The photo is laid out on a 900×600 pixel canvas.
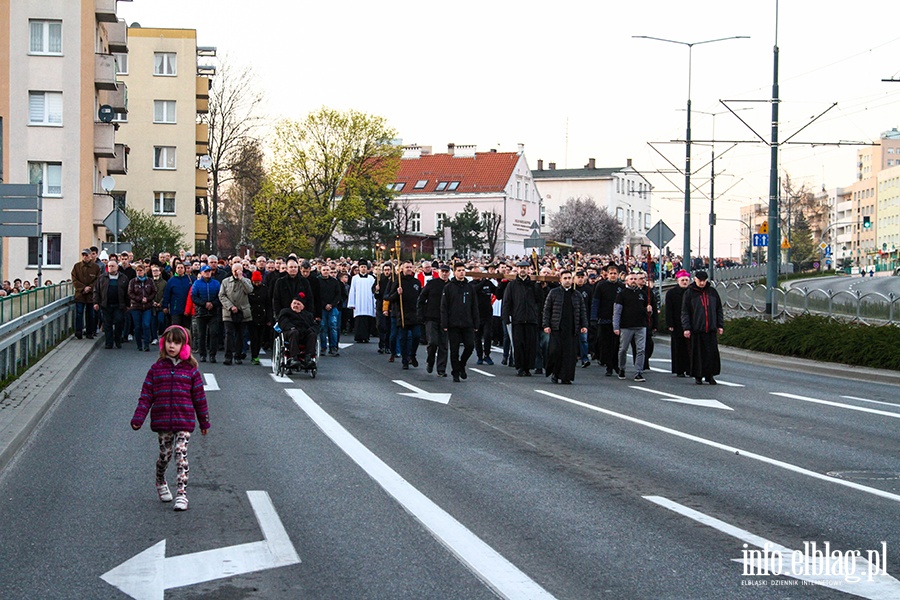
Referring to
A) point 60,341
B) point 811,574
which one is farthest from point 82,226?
point 811,574

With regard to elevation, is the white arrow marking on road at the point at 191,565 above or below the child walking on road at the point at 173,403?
below

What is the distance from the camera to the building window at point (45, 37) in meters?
50.9

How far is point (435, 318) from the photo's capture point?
821 inches

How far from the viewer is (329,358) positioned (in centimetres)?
2447

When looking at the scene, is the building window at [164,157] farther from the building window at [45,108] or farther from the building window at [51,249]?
the building window at [51,249]

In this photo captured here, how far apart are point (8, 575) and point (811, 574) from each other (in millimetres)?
4399

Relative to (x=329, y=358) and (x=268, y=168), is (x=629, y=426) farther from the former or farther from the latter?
(x=268, y=168)

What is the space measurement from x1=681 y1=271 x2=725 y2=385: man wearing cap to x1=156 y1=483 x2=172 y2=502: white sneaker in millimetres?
12599

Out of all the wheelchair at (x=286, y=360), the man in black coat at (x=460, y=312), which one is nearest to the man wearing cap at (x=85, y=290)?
the wheelchair at (x=286, y=360)

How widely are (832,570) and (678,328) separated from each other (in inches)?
577

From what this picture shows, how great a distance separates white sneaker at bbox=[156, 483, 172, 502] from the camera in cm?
923

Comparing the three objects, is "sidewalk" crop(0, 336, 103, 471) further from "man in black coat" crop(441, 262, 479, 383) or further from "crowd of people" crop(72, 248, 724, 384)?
"man in black coat" crop(441, 262, 479, 383)

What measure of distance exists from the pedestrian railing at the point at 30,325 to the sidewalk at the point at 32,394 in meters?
0.21

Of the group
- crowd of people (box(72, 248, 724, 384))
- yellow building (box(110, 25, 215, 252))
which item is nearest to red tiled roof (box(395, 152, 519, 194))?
yellow building (box(110, 25, 215, 252))
